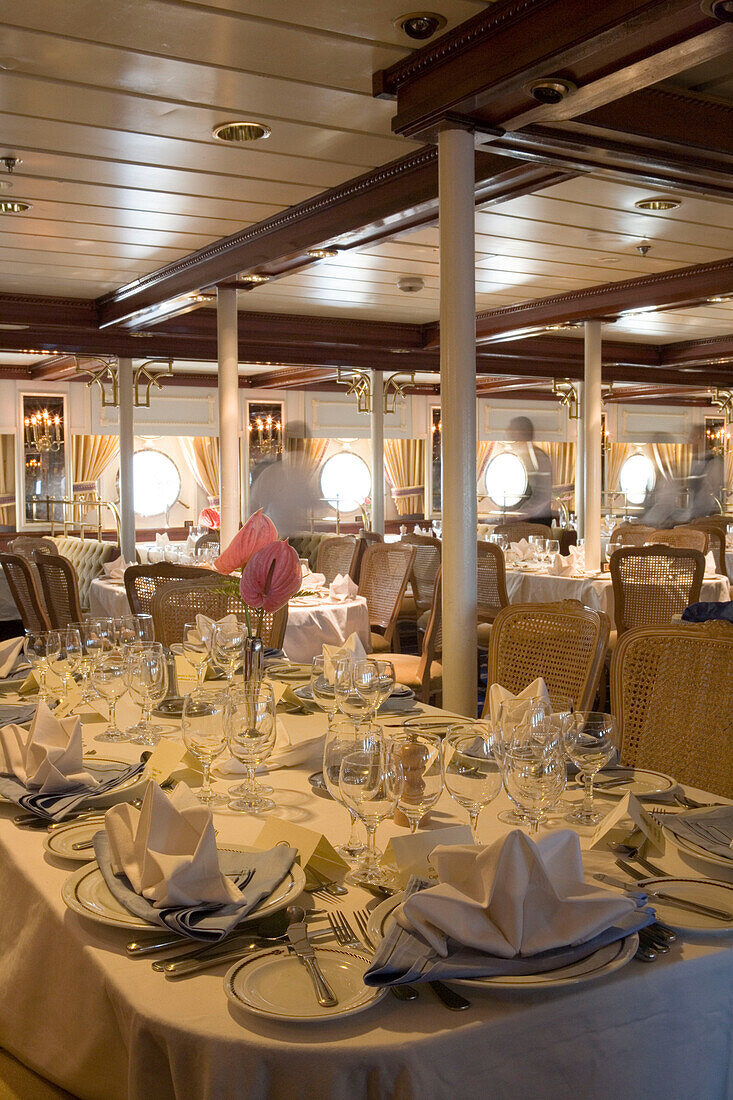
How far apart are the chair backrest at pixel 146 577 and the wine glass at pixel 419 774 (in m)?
3.17

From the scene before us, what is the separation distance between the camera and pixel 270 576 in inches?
84.9

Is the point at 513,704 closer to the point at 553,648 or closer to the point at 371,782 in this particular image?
the point at 371,782

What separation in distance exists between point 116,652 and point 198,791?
0.63 meters

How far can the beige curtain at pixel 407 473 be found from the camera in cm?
1695

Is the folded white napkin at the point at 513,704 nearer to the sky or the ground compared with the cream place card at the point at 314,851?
nearer to the sky

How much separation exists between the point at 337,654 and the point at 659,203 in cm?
386

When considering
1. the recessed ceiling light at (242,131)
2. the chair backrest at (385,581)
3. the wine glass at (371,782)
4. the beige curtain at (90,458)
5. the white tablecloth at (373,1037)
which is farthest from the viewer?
the beige curtain at (90,458)

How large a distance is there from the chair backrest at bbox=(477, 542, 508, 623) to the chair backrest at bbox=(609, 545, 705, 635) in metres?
0.72

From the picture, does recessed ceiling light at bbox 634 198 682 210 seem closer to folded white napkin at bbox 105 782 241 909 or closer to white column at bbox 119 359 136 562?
folded white napkin at bbox 105 782 241 909

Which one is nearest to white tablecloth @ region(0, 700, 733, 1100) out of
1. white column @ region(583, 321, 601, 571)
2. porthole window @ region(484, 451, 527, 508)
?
white column @ region(583, 321, 601, 571)

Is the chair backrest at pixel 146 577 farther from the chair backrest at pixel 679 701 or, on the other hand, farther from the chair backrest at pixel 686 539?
the chair backrest at pixel 686 539

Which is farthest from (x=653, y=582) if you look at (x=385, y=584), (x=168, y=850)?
(x=168, y=850)

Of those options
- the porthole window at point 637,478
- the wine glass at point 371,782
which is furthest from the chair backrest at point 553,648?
the porthole window at point 637,478

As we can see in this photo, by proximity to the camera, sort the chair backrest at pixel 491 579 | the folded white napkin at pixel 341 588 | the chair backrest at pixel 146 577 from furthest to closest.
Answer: the chair backrest at pixel 491 579, the folded white napkin at pixel 341 588, the chair backrest at pixel 146 577
